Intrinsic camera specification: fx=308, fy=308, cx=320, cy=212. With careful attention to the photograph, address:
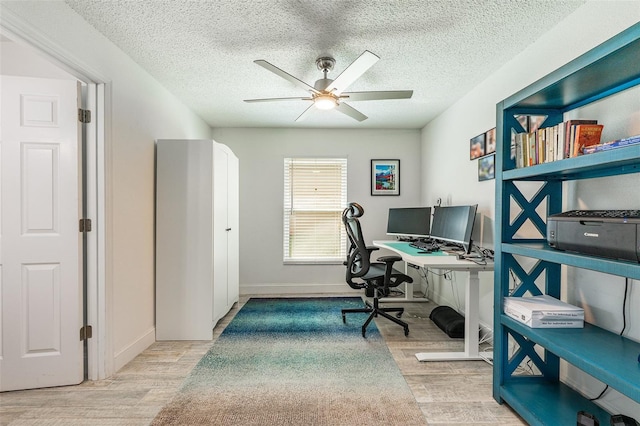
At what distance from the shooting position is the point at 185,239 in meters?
2.79

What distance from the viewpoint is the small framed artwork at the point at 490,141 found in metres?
2.70

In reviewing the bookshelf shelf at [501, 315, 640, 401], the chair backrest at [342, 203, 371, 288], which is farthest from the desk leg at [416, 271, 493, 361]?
the chair backrest at [342, 203, 371, 288]

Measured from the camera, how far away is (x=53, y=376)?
201 cm

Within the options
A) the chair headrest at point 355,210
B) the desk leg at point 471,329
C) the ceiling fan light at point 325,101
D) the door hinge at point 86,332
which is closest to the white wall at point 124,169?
the door hinge at point 86,332

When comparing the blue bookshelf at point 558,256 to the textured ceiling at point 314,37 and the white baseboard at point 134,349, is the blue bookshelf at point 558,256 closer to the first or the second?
the textured ceiling at point 314,37

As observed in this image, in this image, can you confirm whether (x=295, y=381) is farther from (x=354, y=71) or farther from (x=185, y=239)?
(x=354, y=71)

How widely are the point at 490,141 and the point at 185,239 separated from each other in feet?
9.46

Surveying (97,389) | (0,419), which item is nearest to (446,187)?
(97,389)

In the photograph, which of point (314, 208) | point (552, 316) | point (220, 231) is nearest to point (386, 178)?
point (314, 208)

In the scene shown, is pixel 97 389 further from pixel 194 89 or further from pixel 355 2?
pixel 355 2

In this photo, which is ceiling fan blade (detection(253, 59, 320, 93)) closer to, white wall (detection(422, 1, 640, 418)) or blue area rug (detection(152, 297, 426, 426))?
white wall (detection(422, 1, 640, 418))

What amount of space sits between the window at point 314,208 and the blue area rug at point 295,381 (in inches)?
56.0

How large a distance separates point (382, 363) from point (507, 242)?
1262 millimetres

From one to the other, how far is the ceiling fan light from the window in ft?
6.49
